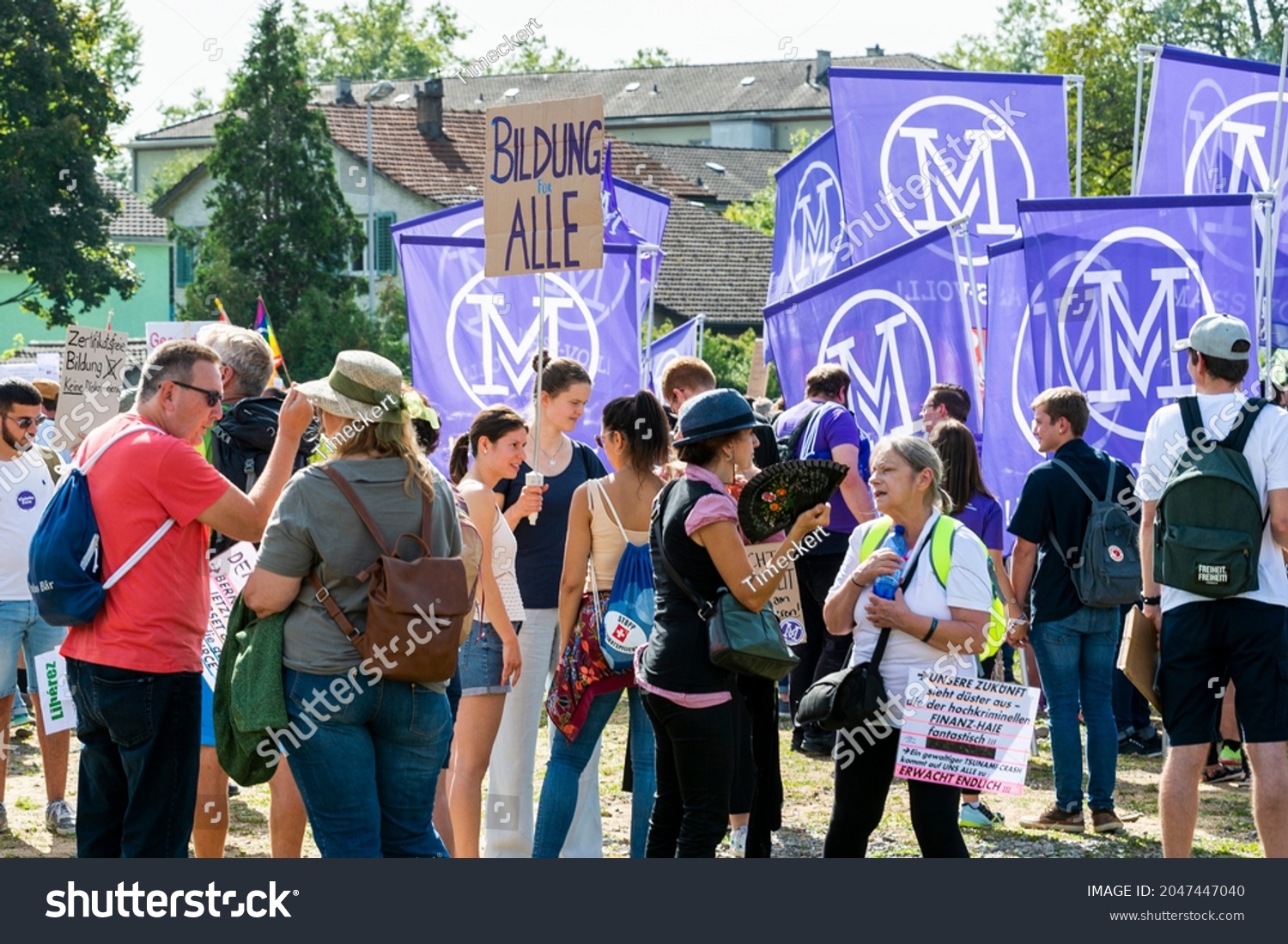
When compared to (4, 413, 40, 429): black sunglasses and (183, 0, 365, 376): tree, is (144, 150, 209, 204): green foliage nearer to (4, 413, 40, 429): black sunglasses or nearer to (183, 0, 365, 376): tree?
(183, 0, 365, 376): tree

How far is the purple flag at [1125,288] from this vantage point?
795cm

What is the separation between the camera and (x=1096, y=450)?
724cm

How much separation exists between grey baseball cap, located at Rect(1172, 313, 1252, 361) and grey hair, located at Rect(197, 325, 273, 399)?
10.3 feet

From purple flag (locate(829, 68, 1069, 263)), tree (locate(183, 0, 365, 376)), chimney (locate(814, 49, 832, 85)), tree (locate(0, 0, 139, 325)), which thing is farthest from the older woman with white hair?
chimney (locate(814, 49, 832, 85))

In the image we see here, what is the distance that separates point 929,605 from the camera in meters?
5.20

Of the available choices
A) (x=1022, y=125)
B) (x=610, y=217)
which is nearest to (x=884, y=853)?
(x=1022, y=125)

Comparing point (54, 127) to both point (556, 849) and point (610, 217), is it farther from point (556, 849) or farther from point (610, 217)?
point (556, 849)

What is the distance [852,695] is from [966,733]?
14.9 inches

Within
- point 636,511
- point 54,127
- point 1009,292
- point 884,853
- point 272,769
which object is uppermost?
point 54,127

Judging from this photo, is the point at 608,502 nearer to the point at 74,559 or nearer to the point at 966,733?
the point at 966,733

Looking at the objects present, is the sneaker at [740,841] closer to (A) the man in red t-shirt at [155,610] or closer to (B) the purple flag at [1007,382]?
(A) the man in red t-shirt at [155,610]

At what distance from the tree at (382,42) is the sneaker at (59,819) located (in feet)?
267

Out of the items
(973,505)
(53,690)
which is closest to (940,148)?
(973,505)

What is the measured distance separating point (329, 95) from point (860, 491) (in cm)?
8134
